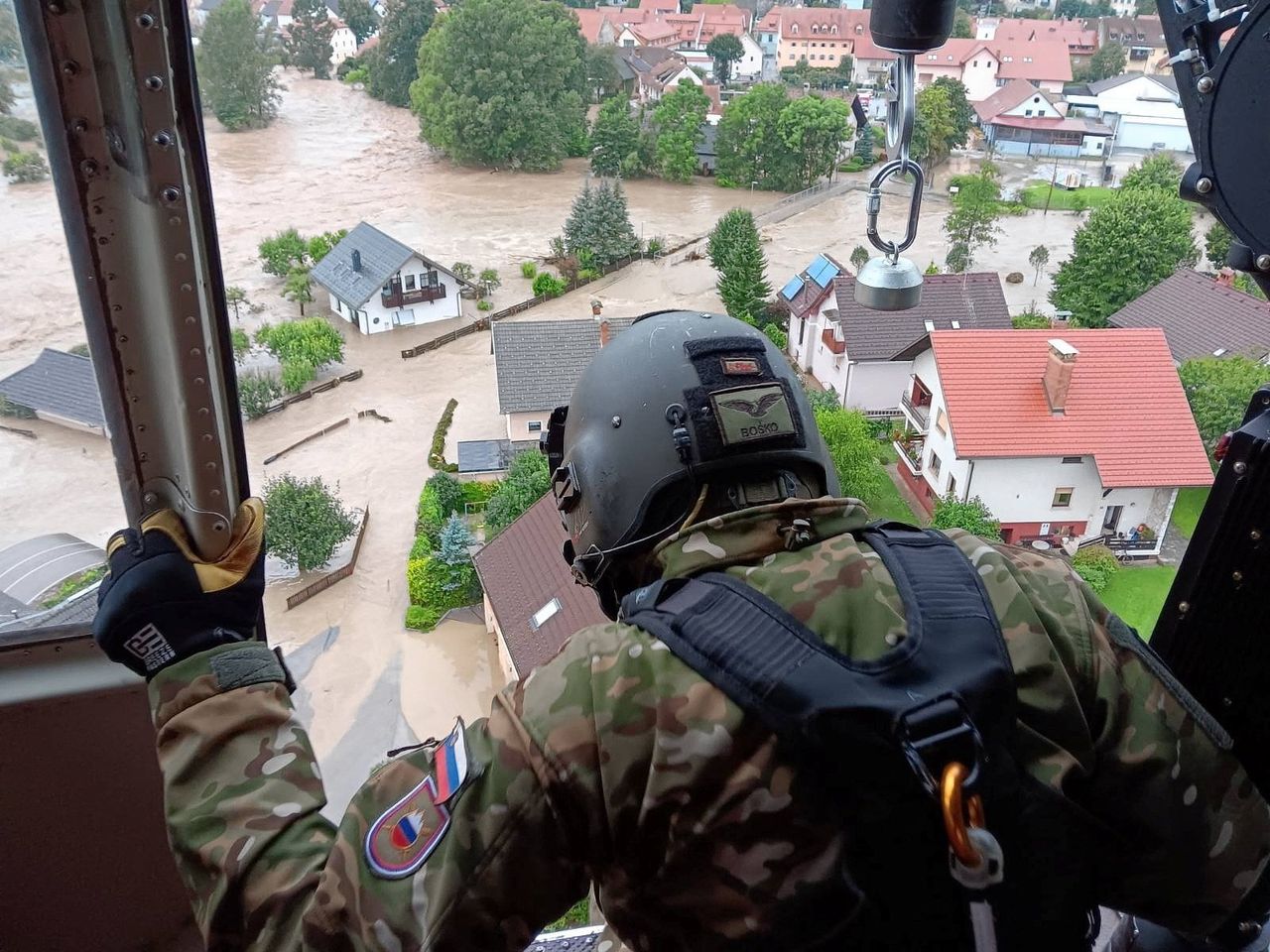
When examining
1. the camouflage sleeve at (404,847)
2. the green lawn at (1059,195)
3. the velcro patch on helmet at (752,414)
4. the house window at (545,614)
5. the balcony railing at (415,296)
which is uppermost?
the velcro patch on helmet at (752,414)

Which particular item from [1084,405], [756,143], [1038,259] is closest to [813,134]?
[756,143]

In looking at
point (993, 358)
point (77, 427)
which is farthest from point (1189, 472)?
point (77, 427)

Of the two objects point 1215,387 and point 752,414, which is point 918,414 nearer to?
point 1215,387

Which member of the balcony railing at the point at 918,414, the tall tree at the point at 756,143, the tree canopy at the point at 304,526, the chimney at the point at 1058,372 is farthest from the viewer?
the tall tree at the point at 756,143

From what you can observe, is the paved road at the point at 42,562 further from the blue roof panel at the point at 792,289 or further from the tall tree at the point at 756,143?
the tall tree at the point at 756,143

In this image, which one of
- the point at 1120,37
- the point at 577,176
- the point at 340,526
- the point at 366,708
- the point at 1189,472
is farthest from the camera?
the point at 577,176

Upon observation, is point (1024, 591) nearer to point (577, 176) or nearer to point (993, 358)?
point (993, 358)

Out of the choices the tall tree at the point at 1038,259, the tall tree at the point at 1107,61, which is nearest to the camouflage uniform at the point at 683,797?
the tall tree at the point at 1038,259
